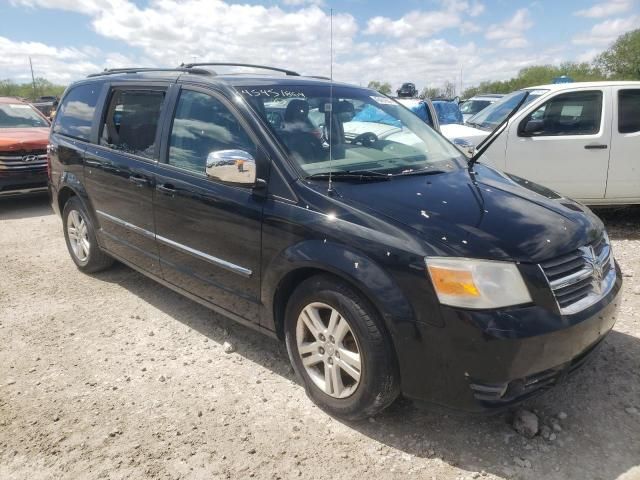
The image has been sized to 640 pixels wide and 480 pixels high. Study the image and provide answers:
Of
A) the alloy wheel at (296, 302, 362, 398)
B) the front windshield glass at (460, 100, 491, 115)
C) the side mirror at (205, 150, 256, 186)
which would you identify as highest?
the front windshield glass at (460, 100, 491, 115)

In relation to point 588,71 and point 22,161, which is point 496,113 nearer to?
point 22,161

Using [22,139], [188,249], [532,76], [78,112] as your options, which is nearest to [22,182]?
[22,139]

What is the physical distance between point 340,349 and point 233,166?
1.11 metres

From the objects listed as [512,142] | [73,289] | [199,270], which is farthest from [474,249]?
[512,142]

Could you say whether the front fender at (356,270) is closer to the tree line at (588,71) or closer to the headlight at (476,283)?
the headlight at (476,283)

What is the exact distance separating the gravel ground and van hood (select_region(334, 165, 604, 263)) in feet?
3.09

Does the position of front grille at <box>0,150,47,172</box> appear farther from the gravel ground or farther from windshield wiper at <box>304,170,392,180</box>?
windshield wiper at <box>304,170,392,180</box>

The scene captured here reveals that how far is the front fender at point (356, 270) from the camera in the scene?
224 cm

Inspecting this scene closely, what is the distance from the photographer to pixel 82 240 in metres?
4.79

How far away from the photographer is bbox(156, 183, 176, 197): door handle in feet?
10.9

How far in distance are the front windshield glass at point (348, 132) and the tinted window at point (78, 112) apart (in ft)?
6.56

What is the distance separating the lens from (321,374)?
A: 2742 millimetres

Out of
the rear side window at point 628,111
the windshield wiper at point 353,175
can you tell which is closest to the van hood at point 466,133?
the rear side window at point 628,111

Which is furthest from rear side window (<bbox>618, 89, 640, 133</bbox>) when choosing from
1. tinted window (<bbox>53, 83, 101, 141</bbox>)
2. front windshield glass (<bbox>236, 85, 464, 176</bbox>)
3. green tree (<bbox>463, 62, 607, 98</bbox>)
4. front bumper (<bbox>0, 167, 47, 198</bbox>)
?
green tree (<bbox>463, 62, 607, 98</bbox>)
